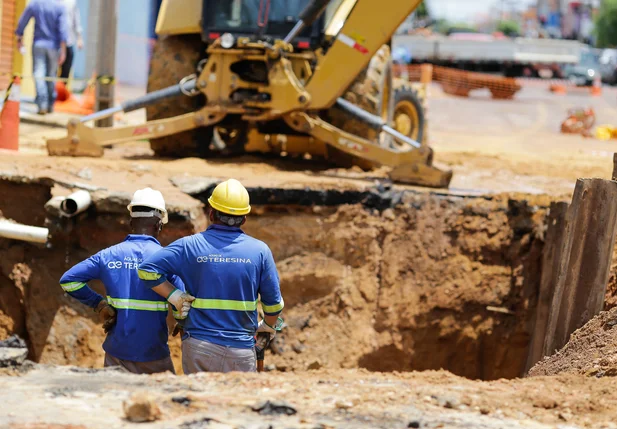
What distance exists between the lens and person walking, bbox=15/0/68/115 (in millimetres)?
14852

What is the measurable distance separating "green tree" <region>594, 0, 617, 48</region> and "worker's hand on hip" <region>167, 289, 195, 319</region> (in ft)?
218

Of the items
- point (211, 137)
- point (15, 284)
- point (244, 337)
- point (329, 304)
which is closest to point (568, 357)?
point (244, 337)

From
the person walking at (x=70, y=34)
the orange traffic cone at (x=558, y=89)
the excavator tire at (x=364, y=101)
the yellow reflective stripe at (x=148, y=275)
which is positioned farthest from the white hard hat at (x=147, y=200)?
the orange traffic cone at (x=558, y=89)

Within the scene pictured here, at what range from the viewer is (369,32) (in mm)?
10352

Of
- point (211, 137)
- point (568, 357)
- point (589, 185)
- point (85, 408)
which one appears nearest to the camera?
point (85, 408)

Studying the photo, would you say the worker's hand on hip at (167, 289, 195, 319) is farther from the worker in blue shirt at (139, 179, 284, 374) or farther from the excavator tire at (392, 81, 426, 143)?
the excavator tire at (392, 81, 426, 143)

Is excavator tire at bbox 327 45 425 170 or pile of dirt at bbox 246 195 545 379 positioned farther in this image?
excavator tire at bbox 327 45 425 170

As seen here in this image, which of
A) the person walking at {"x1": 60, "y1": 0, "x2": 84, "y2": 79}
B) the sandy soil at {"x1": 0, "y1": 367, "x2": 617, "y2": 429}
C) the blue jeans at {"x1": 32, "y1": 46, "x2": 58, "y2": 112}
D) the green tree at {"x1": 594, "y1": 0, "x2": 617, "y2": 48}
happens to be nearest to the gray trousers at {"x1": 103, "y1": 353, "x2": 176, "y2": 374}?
the sandy soil at {"x1": 0, "y1": 367, "x2": 617, "y2": 429}

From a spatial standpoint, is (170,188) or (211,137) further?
(211,137)

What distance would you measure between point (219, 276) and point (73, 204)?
140 inches

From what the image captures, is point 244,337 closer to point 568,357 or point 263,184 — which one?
point 568,357

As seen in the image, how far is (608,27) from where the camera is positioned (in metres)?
68.4

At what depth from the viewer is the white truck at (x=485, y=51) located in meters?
37.4

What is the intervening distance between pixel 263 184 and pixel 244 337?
4256mm
